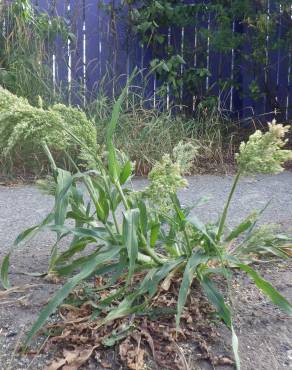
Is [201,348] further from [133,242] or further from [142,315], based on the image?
[133,242]

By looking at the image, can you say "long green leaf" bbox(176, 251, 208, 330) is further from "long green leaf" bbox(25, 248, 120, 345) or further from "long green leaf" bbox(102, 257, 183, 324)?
"long green leaf" bbox(25, 248, 120, 345)

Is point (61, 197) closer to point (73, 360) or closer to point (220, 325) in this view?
point (73, 360)

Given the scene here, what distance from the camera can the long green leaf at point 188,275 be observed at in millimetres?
2268

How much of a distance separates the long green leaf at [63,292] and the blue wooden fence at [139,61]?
501 centimetres

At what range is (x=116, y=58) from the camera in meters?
8.07

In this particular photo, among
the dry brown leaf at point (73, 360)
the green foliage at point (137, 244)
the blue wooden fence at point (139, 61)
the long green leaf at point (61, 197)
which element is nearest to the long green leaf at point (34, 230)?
the green foliage at point (137, 244)

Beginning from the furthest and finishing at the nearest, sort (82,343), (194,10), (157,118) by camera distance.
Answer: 1. (194,10)
2. (157,118)
3. (82,343)

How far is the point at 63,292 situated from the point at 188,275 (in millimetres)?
→ 451

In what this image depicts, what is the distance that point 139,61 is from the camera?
8.43 meters

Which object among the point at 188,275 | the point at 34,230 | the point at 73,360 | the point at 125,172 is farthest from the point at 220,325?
the point at 34,230

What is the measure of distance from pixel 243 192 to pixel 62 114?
292cm

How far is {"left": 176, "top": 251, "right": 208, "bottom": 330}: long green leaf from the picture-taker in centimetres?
227

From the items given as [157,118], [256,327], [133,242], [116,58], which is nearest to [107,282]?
[133,242]

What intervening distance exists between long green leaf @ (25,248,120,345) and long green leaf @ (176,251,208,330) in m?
0.29
